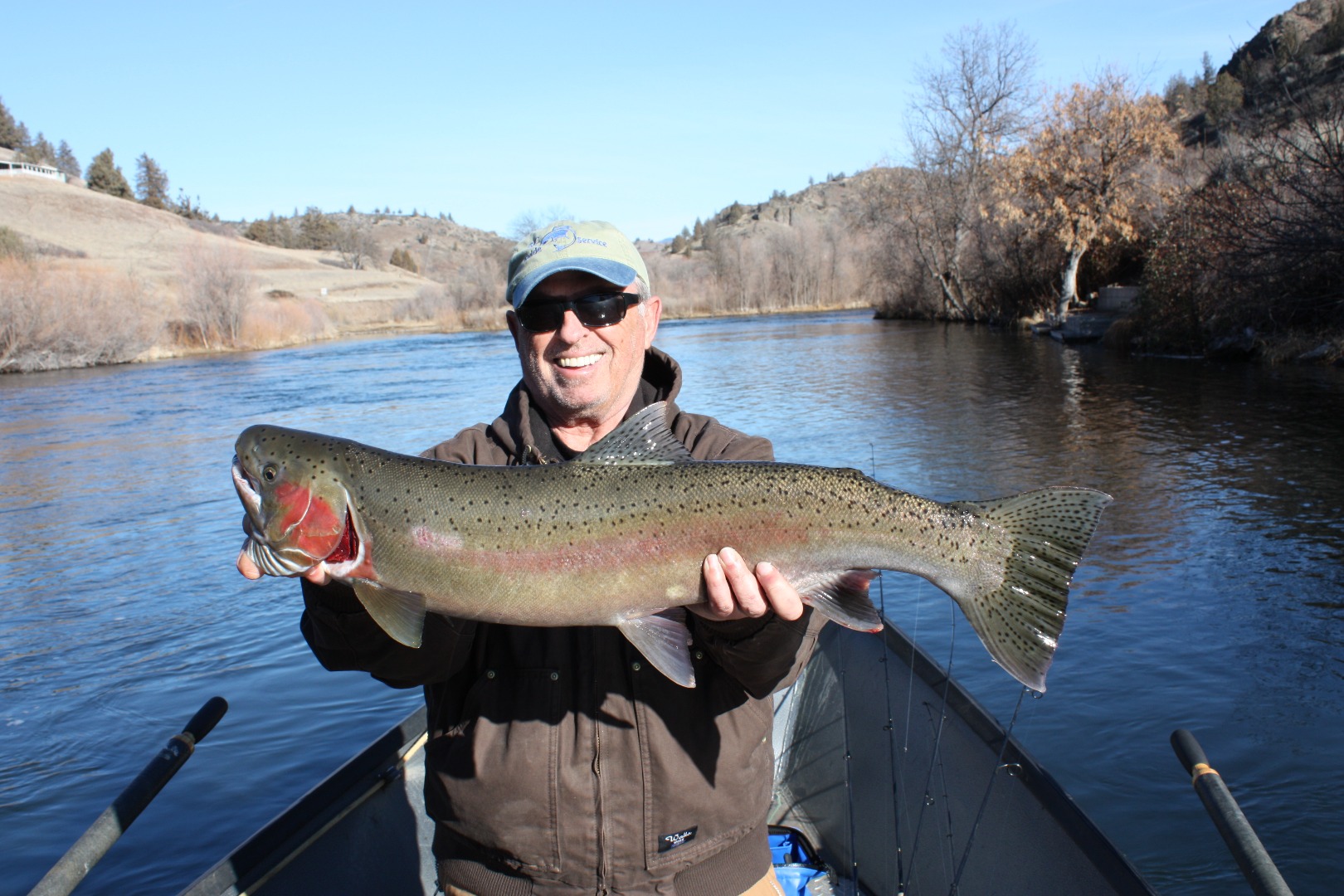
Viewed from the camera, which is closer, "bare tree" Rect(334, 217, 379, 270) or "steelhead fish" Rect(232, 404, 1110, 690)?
"steelhead fish" Rect(232, 404, 1110, 690)

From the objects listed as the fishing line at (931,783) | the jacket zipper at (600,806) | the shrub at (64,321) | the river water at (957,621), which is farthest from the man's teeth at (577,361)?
the shrub at (64,321)

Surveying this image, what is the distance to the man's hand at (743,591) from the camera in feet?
7.66

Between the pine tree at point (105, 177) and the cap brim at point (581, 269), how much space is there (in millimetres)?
127587

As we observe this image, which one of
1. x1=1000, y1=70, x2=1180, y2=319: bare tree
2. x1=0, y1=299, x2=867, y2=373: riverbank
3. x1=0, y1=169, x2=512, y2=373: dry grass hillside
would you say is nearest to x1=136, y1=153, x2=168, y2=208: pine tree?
x1=0, y1=169, x2=512, y2=373: dry grass hillside

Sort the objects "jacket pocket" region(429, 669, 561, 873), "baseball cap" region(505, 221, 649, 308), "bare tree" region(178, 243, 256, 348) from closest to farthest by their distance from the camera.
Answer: "jacket pocket" region(429, 669, 561, 873)
"baseball cap" region(505, 221, 649, 308)
"bare tree" region(178, 243, 256, 348)

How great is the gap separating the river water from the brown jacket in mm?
3679

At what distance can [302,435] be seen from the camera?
272cm

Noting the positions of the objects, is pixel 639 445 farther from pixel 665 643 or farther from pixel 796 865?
pixel 796 865

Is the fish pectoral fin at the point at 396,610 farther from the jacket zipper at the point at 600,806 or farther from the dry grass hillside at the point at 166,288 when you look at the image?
the dry grass hillside at the point at 166,288

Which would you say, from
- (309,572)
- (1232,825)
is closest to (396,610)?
(309,572)

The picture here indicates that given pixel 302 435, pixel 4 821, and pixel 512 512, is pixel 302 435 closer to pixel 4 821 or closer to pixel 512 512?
pixel 512 512

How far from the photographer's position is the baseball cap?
2654mm

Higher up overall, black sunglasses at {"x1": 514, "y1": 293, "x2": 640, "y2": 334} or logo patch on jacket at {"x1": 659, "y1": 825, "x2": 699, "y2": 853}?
black sunglasses at {"x1": 514, "y1": 293, "x2": 640, "y2": 334}

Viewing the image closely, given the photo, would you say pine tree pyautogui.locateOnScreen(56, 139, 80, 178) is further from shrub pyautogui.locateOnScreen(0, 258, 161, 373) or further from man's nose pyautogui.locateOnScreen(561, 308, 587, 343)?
man's nose pyautogui.locateOnScreen(561, 308, 587, 343)
